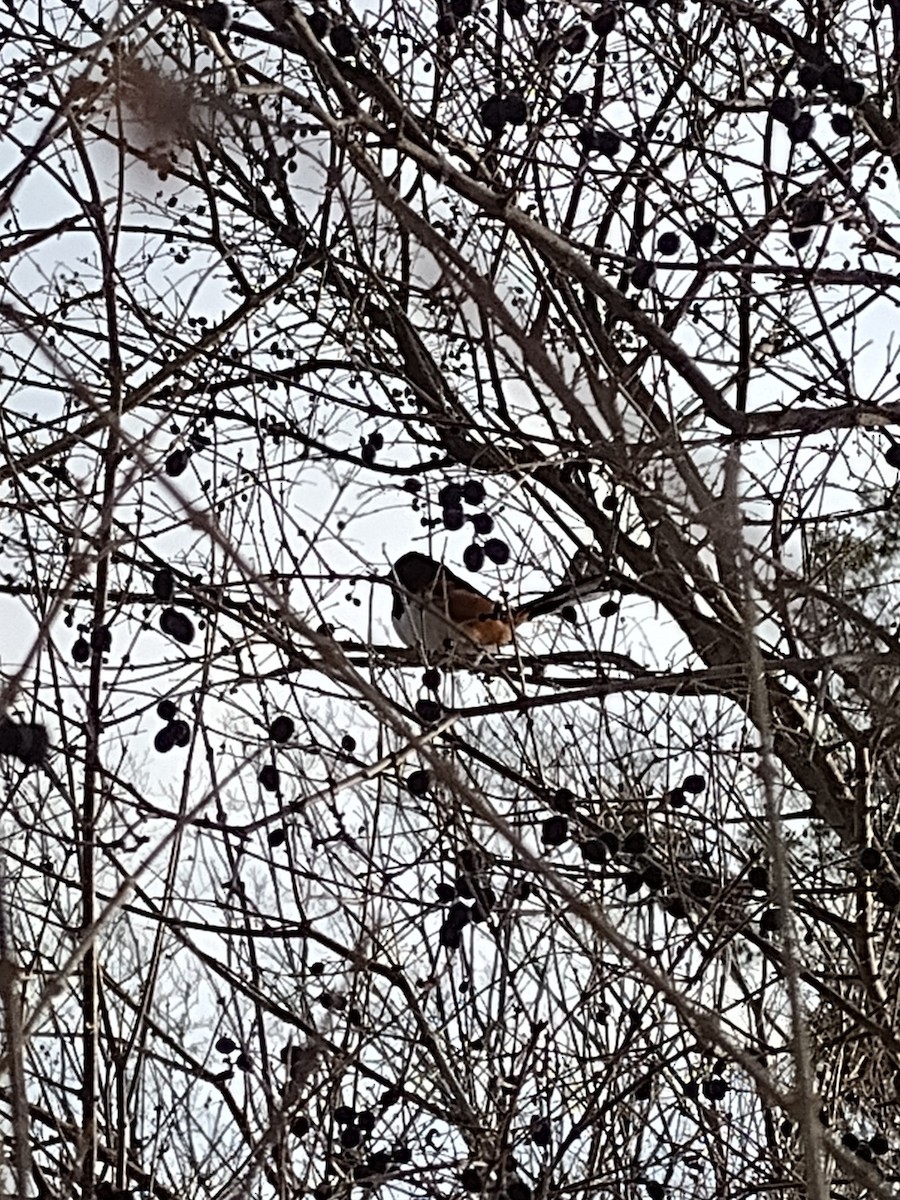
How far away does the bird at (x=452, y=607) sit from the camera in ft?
8.39

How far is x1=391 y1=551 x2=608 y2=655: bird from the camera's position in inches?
101

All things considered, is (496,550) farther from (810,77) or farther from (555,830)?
(810,77)

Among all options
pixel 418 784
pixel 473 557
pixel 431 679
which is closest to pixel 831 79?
pixel 473 557

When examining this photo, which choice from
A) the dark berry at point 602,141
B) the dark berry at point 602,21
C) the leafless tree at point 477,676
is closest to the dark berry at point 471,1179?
the leafless tree at point 477,676

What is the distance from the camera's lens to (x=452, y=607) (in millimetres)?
3613

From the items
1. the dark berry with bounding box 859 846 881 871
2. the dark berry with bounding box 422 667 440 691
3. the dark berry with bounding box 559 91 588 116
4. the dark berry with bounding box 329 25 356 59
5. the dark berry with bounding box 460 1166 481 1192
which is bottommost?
the dark berry with bounding box 460 1166 481 1192

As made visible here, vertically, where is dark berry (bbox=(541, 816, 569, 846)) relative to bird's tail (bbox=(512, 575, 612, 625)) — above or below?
below

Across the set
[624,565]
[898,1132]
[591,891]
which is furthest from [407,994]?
[624,565]

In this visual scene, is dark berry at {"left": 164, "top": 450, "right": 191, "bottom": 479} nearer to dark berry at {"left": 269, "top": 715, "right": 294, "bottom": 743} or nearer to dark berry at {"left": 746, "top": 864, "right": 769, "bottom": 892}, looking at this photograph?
dark berry at {"left": 269, "top": 715, "right": 294, "bottom": 743}

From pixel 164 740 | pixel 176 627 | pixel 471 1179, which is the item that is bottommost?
pixel 471 1179

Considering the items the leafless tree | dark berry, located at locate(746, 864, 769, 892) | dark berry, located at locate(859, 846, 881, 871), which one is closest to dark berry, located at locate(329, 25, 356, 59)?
the leafless tree

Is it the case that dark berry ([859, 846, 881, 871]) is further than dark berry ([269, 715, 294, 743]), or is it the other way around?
dark berry ([859, 846, 881, 871])

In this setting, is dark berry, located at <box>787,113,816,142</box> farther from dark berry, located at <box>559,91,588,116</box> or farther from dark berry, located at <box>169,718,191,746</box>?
dark berry, located at <box>169,718,191,746</box>

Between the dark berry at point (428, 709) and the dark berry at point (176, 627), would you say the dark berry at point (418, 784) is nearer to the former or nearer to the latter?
the dark berry at point (428, 709)
